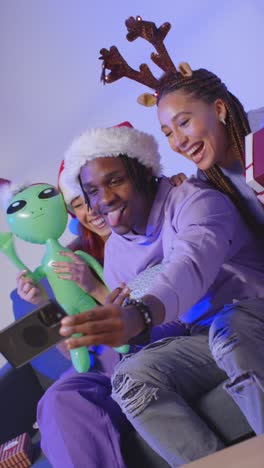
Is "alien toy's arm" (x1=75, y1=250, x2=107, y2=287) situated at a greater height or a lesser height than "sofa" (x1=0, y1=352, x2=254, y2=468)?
greater

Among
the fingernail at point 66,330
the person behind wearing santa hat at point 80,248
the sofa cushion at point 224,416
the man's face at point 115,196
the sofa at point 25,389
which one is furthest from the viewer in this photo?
the sofa at point 25,389

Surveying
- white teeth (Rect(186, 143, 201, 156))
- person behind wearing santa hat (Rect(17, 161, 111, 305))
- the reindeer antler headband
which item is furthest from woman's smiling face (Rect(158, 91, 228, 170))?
person behind wearing santa hat (Rect(17, 161, 111, 305))

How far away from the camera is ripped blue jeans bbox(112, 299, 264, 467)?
95cm

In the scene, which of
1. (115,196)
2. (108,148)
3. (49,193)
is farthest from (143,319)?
(49,193)

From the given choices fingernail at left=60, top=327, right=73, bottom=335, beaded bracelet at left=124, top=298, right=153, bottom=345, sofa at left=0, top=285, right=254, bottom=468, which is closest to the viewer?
fingernail at left=60, top=327, right=73, bottom=335

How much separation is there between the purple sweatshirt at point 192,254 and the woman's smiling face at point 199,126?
0.06 metres

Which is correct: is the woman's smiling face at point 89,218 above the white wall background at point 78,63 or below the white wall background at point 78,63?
below

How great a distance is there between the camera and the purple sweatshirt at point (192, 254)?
0.94 meters

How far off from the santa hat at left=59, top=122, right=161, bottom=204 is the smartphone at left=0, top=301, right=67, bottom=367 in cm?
59

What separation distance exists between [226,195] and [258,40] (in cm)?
72

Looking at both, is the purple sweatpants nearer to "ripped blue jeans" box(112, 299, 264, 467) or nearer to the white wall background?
"ripped blue jeans" box(112, 299, 264, 467)

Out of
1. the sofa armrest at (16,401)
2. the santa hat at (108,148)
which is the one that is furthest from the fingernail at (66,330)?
the sofa armrest at (16,401)

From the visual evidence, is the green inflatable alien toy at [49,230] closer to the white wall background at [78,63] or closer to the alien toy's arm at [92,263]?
the alien toy's arm at [92,263]

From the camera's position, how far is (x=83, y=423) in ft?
4.02
